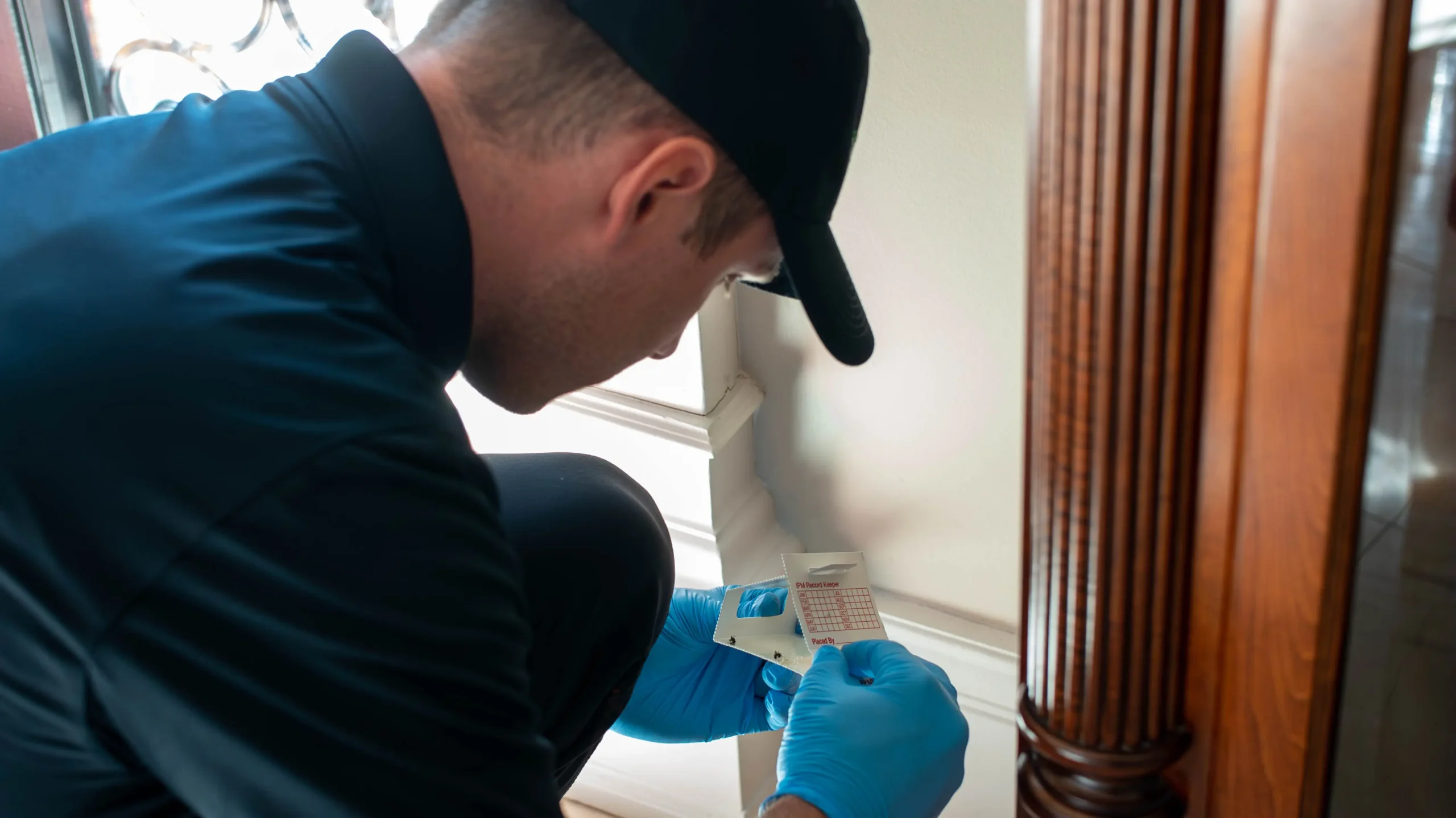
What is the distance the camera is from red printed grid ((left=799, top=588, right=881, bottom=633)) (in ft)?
2.88

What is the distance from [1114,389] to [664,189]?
11.1 inches

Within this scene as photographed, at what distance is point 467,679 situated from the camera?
18.6 inches

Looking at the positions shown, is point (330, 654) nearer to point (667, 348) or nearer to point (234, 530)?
point (234, 530)

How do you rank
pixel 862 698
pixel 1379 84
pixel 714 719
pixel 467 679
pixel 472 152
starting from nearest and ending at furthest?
pixel 1379 84
pixel 467 679
pixel 472 152
pixel 862 698
pixel 714 719

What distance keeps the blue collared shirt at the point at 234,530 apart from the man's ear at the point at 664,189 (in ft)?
0.48

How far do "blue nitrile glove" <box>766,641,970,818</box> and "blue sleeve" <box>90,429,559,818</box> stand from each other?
1.07ft

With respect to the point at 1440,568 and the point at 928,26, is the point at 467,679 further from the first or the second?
the point at 928,26

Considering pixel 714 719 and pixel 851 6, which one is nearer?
pixel 851 6

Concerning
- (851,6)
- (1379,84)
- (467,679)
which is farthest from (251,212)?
(1379,84)

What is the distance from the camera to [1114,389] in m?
0.45

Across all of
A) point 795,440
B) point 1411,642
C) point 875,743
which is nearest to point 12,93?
point 795,440

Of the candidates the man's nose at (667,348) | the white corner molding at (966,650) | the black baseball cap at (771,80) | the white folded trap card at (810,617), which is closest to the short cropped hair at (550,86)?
the black baseball cap at (771,80)

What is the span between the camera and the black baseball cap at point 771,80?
0.57m

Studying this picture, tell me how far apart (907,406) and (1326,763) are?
0.60m
